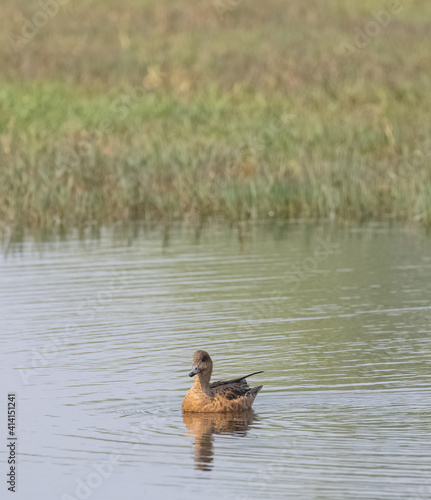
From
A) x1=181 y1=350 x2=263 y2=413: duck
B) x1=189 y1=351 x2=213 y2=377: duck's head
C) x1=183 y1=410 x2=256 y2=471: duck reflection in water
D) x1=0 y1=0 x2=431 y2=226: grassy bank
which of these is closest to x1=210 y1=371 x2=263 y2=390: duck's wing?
x1=181 y1=350 x2=263 y2=413: duck

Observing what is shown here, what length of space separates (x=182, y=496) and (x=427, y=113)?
18.6 metres

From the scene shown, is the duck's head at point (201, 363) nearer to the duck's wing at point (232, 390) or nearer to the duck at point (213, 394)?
the duck at point (213, 394)

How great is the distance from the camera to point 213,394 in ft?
33.1

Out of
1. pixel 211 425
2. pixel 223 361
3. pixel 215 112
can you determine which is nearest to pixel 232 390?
pixel 211 425

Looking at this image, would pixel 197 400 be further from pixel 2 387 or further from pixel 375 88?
pixel 375 88

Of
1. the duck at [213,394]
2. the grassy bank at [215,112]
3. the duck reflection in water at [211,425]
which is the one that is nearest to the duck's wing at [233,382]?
the duck at [213,394]

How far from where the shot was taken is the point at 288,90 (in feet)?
95.1

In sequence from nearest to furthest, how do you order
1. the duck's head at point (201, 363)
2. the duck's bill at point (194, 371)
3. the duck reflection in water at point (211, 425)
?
the duck reflection in water at point (211, 425) → the duck's bill at point (194, 371) → the duck's head at point (201, 363)

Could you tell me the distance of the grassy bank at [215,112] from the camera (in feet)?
68.5

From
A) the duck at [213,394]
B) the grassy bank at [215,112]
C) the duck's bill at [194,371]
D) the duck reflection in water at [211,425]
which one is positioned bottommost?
the duck reflection in water at [211,425]

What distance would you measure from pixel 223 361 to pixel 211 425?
195cm

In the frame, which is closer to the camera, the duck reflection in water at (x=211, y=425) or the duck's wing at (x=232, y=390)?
the duck reflection in water at (x=211, y=425)

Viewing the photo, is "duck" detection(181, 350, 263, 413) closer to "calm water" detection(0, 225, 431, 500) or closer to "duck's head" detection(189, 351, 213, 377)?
"duck's head" detection(189, 351, 213, 377)

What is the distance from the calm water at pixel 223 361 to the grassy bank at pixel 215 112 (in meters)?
1.63
